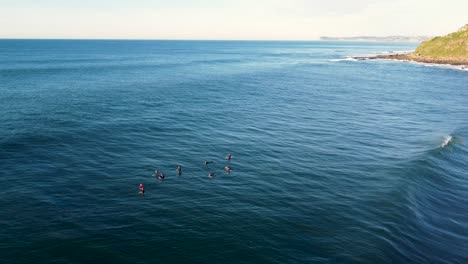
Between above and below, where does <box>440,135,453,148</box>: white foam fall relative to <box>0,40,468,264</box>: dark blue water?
above

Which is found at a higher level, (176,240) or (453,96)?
(453,96)

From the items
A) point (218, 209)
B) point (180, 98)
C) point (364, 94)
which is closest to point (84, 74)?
point (180, 98)

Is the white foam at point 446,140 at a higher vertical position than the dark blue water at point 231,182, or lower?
higher

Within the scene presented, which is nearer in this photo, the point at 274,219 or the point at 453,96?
the point at 274,219

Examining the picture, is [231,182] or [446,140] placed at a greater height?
[446,140]

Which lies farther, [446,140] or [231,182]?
[446,140]

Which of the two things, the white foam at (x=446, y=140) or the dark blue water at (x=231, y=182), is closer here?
the dark blue water at (x=231, y=182)

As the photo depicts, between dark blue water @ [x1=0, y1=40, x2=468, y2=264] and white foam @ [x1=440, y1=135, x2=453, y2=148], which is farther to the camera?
white foam @ [x1=440, y1=135, x2=453, y2=148]

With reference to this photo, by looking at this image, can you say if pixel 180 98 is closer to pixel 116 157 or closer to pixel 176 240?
pixel 116 157
